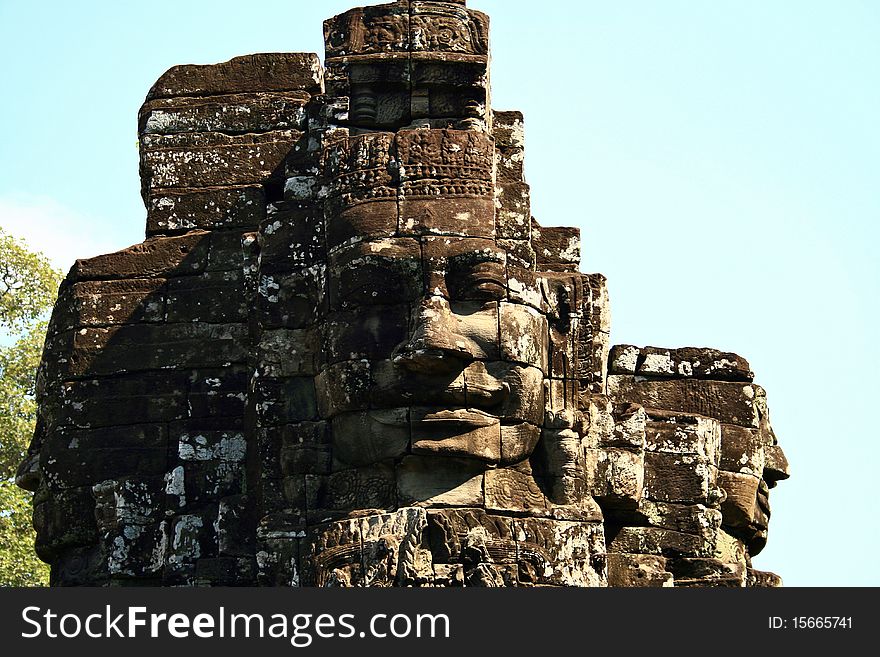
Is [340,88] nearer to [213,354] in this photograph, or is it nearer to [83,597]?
[213,354]

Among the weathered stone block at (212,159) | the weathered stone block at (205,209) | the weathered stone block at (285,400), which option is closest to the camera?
the weathered stone block at (285,400)

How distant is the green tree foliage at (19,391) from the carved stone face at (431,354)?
11386mm

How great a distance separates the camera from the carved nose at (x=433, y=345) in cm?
1702

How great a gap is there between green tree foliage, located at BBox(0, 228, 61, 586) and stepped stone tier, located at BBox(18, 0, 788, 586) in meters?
8.66

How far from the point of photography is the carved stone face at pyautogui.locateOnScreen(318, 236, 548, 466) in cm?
1716

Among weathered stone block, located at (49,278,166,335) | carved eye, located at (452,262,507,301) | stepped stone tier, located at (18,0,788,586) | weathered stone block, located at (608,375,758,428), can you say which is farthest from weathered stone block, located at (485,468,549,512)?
weathered stone block, located at (49,278,166,335)

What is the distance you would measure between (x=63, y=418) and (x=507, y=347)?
13.6 ft

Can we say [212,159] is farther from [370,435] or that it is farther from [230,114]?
[370,435]

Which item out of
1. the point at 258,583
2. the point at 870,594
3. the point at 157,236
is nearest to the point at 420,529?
the point at 258,583

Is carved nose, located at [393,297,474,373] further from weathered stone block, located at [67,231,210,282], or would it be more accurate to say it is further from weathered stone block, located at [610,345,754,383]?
weathered stone block, located at [610,345,754,383]

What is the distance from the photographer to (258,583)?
17.7m

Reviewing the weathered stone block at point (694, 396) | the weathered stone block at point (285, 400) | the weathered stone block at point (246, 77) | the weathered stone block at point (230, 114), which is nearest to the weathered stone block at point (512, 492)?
the weathered stone block at point (285, 400)

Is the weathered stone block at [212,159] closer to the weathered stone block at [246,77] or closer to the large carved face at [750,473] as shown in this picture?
the weathered stone block at [246,77]

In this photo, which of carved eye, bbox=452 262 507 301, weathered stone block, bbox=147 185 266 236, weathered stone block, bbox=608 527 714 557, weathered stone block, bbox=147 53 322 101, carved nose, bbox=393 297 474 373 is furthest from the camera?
weathered stone block, bbox=147 53 322 101
